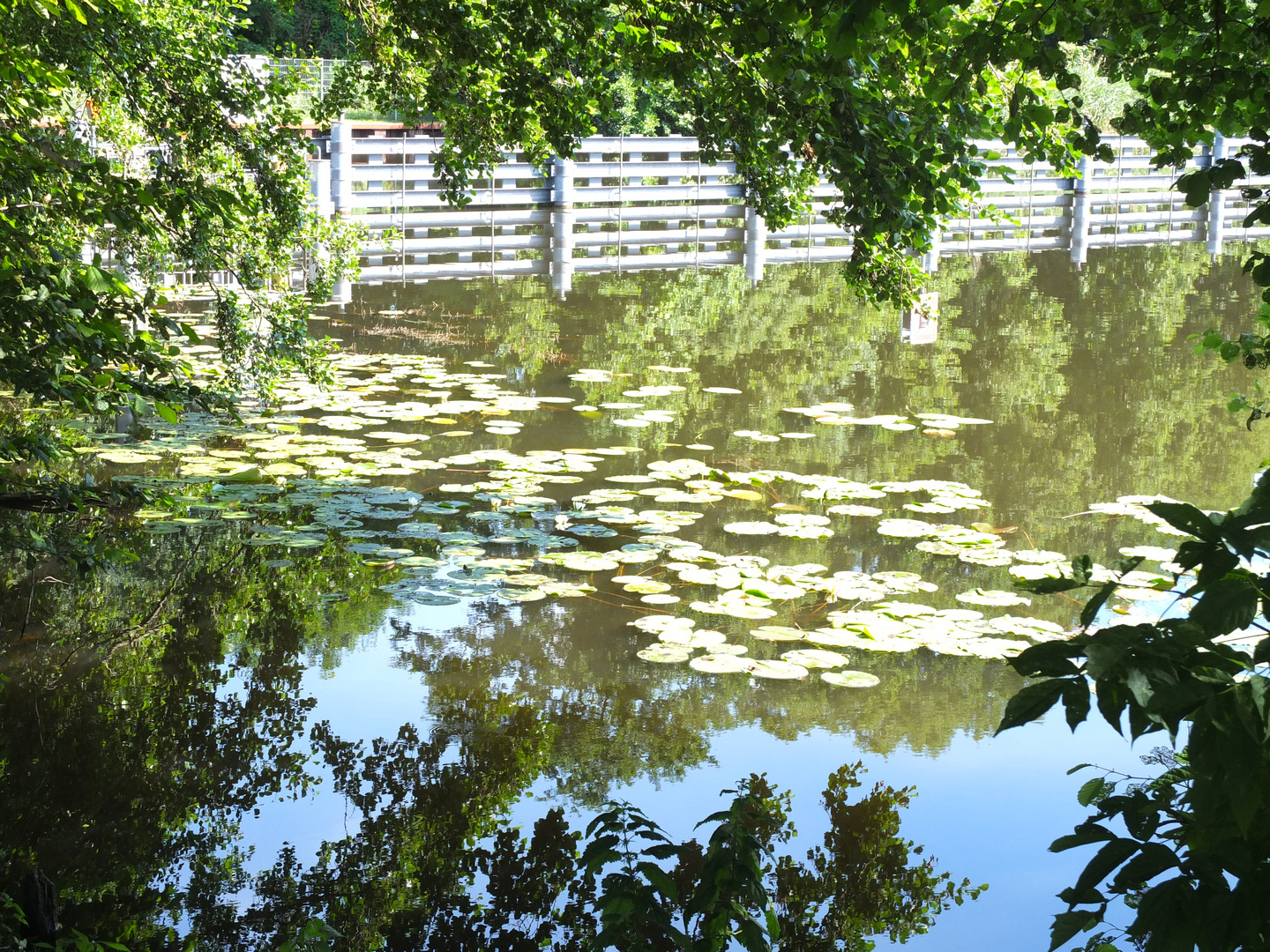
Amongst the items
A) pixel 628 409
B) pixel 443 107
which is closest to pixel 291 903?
pixel 443 107

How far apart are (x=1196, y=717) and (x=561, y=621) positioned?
299 centimetres

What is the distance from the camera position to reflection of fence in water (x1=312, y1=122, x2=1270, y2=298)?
1152cm

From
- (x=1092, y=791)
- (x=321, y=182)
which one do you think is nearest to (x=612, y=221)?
(x=321, y=182)

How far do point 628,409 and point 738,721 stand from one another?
12.4 feet

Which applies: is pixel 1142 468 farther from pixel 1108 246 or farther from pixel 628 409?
pixel 1108 246

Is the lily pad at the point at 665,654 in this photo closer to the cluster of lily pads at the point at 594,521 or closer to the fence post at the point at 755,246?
the cluster of lily pads at the point at 594,521

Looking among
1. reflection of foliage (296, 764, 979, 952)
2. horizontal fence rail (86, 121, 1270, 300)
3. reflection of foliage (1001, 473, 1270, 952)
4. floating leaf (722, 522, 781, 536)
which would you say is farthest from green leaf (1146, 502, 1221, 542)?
horizontal fence rail (86, 121, 1270, 300)

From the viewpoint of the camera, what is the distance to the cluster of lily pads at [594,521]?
154 inches

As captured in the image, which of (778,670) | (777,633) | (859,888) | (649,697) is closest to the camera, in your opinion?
(859,888)

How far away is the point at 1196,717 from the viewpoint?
1070 mm

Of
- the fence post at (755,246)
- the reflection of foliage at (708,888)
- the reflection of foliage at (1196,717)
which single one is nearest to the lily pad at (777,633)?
the reflection of foliage at (708,888)

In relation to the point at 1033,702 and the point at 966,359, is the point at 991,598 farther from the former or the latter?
the point at 966,359

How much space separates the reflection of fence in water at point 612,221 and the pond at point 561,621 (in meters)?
3.98

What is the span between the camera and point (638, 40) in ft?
11.2
